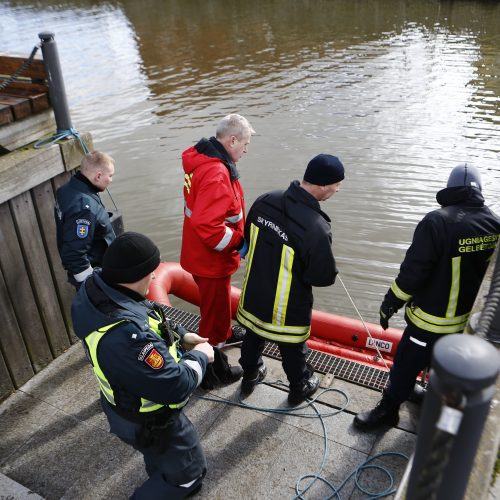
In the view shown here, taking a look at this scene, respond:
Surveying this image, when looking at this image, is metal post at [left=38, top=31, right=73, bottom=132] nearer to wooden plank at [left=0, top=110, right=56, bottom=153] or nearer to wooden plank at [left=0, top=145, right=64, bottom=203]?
wooden plank at [left=0, top=110, right=56, bottom=153]

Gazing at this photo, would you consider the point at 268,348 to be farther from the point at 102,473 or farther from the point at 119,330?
the point at 119,330

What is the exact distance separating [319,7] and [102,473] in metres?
28.0

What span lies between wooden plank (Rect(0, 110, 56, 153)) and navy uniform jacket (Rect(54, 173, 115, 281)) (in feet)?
2.31

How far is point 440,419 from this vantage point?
121 cm

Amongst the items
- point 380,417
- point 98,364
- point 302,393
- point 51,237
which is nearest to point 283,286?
point 302,393

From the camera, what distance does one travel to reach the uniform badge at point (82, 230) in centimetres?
368

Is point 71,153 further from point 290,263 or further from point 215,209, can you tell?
point 290,263

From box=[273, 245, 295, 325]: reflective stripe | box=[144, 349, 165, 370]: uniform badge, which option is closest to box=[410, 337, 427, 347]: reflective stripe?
box=[273, 245, 295, 325]: reflective stripe

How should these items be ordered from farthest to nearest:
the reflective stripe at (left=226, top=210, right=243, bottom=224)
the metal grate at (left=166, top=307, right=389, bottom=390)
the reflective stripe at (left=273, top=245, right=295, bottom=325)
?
the metal grate at (left=166, top=307, right=389, bottom=390) < the reflective stripe at (left=226, top=210, right=243, bottom=224) < the reflective stripe at (left=273, top=245, right=295, bottom=325)

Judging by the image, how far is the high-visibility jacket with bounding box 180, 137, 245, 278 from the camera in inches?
150

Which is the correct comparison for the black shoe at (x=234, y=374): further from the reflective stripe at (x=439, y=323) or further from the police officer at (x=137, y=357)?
the reflective stripe at (x=439, y=323)

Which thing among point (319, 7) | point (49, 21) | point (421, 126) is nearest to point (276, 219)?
point (421, 126)

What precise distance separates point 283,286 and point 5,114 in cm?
258

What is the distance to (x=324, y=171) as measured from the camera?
127 inches
